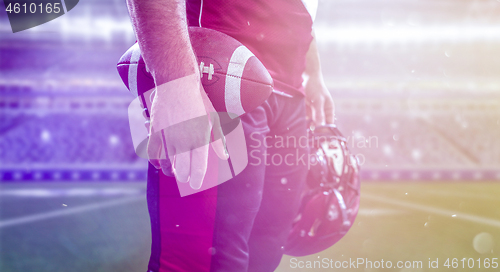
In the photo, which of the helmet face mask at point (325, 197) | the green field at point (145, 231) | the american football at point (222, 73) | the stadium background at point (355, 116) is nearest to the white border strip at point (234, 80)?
the american football at point (222, 73)

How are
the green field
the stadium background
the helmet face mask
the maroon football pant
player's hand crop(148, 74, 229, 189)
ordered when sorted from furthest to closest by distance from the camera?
the stadium background → the green field → the helmet face mask → the maroon football pant → player's hand crop(148, 74, 229, 189)

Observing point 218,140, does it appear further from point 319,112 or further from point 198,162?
point 319,112

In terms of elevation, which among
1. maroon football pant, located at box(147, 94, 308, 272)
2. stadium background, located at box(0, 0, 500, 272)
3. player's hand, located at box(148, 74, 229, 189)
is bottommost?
stadium background, located at box(0, 0, 500, 272)

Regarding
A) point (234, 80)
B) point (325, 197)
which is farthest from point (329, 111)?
point (234, 80)

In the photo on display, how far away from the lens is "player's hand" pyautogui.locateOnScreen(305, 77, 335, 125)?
3.11 feet

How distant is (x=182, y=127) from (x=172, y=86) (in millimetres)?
63

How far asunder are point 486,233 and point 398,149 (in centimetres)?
462

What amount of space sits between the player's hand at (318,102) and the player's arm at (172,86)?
0.59 metres

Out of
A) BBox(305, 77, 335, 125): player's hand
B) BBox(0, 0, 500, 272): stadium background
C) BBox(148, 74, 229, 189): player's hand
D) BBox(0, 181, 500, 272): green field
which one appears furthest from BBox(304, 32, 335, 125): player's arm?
BBox(0, 0, 500, 272): stadium background

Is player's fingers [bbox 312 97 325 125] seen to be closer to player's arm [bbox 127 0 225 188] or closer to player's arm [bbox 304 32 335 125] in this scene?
player's arm [bbox 304 32 335 125]

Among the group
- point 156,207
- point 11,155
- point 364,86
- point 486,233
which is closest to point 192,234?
point 156,207

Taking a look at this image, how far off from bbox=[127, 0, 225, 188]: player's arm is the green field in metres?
1.44

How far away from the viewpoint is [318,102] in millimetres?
950

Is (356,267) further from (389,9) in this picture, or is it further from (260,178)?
(389,9)
